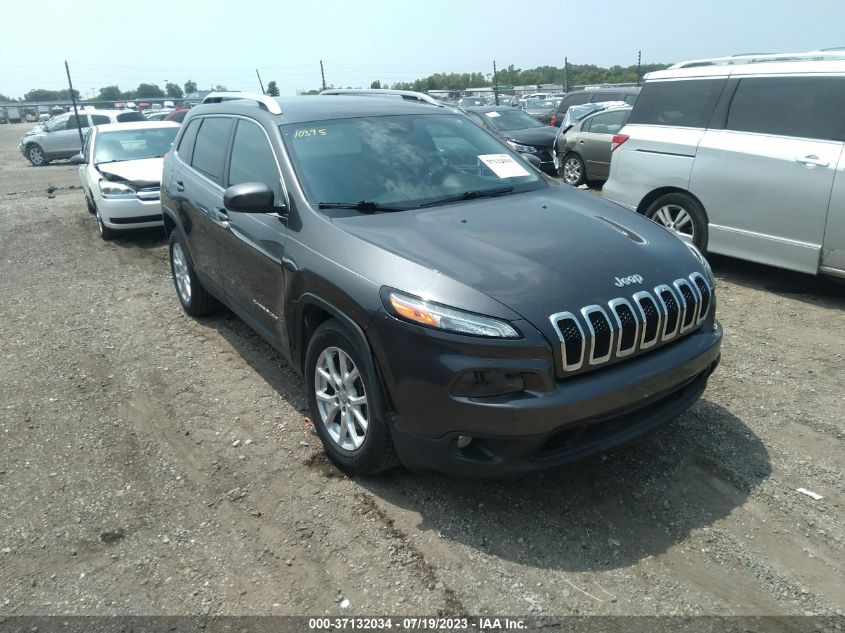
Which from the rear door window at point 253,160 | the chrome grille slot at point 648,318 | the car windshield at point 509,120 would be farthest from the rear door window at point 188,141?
the car windshield at point 509,120

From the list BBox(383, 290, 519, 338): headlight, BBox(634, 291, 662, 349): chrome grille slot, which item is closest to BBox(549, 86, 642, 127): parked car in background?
BBox(634, 291, 662, 349): chrome grille slot

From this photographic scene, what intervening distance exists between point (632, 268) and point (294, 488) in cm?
199

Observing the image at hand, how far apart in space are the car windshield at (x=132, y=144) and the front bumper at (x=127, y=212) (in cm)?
121

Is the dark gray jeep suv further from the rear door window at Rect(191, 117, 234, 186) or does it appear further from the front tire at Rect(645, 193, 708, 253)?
the front tire at Rect(645, 193, 708, 253)

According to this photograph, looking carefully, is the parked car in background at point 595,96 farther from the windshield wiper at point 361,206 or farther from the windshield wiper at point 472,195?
the windshield wiper at point 361,206

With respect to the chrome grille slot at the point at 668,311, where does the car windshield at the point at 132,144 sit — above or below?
above

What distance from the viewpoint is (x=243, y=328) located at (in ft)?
18.7

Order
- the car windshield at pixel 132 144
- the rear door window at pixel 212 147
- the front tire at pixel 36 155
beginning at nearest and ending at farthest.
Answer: the rear door window at pixel 212 147 → the car windshield at pixel 132 144 → the front tire at pixel 36 155

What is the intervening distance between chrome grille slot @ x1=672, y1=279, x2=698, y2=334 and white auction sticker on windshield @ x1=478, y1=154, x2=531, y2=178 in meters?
1.41

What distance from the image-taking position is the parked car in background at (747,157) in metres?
5.46

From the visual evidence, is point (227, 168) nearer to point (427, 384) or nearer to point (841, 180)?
point (427, 384)

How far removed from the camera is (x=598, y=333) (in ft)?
9.19

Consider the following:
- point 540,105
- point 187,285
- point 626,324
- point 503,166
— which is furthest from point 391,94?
point 540,105

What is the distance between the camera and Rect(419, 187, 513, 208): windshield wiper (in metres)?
3.75
